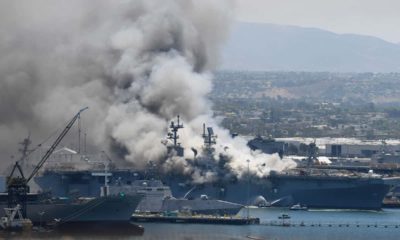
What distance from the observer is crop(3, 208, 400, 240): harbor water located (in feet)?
301

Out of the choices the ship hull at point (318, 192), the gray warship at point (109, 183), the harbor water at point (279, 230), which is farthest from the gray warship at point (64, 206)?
the ship hull at point (318, 192)

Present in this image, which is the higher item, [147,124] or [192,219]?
[147,124]

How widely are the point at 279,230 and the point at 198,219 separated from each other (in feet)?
27.7

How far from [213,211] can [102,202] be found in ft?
40.0

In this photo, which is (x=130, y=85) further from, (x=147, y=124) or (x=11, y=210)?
(x=11, y=210)

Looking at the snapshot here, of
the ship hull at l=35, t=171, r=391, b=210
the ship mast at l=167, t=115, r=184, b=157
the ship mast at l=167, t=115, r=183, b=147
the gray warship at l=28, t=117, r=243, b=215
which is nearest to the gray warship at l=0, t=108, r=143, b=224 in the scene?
the gray warship at l=28, t=117, r=243, b=215

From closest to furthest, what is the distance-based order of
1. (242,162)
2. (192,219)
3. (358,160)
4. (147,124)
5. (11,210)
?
1. (11,210)
2. (192,219)
3. (242,162)
4. (147,124)
5. (358,160)

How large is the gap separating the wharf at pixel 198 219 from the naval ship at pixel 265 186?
45.9 ft

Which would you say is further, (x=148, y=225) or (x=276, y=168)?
(x=276, y=168)

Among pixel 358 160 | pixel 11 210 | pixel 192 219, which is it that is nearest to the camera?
pixel 11 210

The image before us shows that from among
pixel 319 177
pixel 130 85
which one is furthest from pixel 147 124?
pixel 319 177

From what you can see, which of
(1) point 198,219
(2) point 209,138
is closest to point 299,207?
(2) point 209,138

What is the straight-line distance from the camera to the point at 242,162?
12238 cm

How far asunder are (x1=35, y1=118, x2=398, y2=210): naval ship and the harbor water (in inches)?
238
